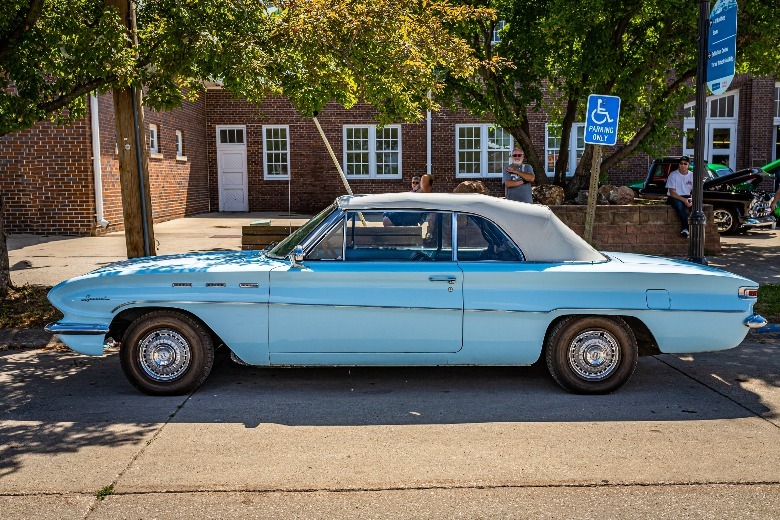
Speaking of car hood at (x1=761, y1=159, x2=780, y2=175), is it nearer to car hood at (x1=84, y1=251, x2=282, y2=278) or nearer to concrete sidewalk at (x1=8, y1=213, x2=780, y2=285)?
concrete sidewalk at (x1=8, y1=213, x2=780, y2=285)

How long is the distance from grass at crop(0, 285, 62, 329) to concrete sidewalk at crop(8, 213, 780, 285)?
35.4 inches

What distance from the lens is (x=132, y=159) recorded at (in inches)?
373

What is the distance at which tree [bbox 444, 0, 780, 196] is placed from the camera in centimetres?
1372

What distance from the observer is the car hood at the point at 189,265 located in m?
6.04

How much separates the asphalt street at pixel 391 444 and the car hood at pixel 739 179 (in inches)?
490

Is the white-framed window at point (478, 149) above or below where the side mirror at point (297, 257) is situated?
above

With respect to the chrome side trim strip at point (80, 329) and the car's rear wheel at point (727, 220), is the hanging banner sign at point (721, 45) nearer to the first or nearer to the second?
the chrome side trim strip at point (80, 329)

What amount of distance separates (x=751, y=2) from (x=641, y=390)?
10.3m

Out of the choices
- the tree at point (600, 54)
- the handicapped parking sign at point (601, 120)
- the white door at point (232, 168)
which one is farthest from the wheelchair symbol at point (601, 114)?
the white door at point (232, 168)

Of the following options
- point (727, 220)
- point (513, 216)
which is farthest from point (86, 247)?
point (727, 220)

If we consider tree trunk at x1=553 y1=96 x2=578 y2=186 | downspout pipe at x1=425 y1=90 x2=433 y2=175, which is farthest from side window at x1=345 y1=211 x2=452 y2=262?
downspout pipe at x1=425 y1=90 x2=433 y2=175

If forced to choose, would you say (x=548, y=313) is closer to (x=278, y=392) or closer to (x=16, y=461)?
(x=278, y=392)

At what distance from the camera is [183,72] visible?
9.00 meters

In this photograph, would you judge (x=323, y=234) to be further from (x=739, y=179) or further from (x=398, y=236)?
(x=739, y=179)
